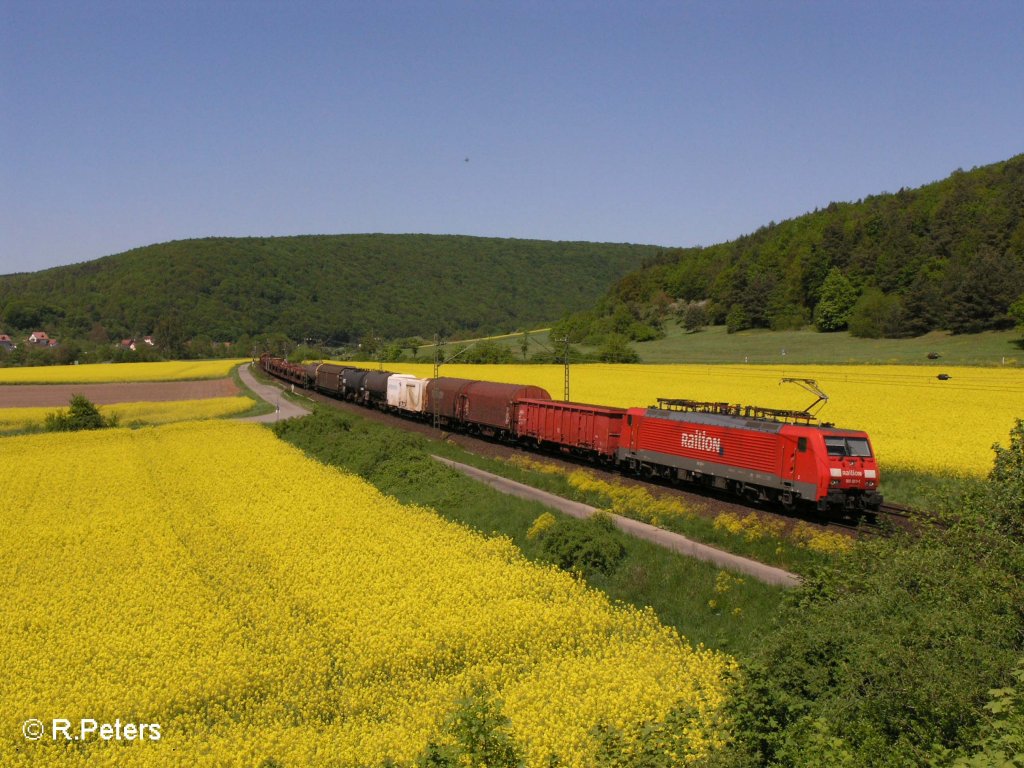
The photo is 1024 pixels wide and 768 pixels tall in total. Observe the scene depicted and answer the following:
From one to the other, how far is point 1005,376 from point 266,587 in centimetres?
5844

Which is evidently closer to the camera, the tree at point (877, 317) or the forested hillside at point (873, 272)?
the forested hillside at point (873, 272)

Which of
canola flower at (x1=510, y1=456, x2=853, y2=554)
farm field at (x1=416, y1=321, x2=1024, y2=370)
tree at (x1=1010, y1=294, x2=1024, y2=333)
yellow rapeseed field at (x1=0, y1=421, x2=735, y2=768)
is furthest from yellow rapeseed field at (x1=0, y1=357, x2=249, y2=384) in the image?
tree at (x1=1010, y1=294, x2=1024, y2=333)

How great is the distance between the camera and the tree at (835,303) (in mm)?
107500

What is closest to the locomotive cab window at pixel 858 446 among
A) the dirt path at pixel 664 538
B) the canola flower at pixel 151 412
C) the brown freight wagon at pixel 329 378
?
the dirt path at pixel 664 538

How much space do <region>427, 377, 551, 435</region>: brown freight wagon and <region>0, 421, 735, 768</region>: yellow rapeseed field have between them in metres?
17.8

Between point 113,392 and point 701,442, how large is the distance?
83621 millimetres

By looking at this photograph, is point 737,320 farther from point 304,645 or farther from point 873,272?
point 304,645

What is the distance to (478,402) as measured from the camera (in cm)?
4794

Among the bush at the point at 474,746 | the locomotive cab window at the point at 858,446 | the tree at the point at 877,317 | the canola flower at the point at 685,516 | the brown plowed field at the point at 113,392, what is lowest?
the canola flower at the point at 685,516

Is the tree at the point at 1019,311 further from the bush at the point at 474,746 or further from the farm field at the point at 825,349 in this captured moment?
the bush at the point at 474,746

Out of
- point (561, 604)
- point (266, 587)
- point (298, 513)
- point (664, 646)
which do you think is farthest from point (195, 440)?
point (664, 646)

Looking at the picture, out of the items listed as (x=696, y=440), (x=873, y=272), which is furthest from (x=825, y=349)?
(x=696, y=440)

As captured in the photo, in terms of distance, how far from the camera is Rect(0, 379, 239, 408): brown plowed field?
81.6 m

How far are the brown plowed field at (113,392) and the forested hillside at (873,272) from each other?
59.6 m
